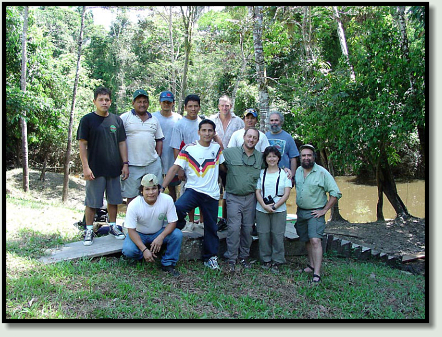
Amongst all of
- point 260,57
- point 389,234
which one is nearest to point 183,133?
point 260,57

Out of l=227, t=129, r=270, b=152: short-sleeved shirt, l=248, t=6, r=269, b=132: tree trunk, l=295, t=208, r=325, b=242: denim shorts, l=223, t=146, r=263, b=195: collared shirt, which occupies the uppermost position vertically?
l=248, t=6, r=269, b=132: tree trunk

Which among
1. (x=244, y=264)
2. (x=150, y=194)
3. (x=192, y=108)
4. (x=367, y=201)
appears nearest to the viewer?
(x=150, y=194)

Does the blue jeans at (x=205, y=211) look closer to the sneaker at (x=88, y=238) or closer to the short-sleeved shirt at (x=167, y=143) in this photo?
the short-sleeved shirt at (x=167, y=143)

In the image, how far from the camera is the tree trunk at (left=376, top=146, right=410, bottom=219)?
400 inches

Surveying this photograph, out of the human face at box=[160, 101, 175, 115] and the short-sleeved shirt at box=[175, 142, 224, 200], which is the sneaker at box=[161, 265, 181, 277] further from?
the human face at box=[160, 101, 175, 115]

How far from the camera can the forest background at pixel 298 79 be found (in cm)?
784

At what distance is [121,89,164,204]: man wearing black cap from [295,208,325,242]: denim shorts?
1.83 meters

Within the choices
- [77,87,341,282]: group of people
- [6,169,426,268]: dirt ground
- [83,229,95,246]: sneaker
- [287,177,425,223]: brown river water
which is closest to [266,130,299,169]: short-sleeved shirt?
→ [77,87,341,282]: group of people

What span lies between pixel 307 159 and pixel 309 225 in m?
0.78

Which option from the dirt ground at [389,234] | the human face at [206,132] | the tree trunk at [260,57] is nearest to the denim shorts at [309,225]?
the human face at [206,132]

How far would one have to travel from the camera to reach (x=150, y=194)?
404cm

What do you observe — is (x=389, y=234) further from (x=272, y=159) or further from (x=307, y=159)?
(x=272, y=159)

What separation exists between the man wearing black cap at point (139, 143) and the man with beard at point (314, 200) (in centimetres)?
179

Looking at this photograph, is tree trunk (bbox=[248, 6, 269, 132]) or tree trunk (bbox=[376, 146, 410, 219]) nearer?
tree trunk (bbox=[248, 6, 269, 132])
